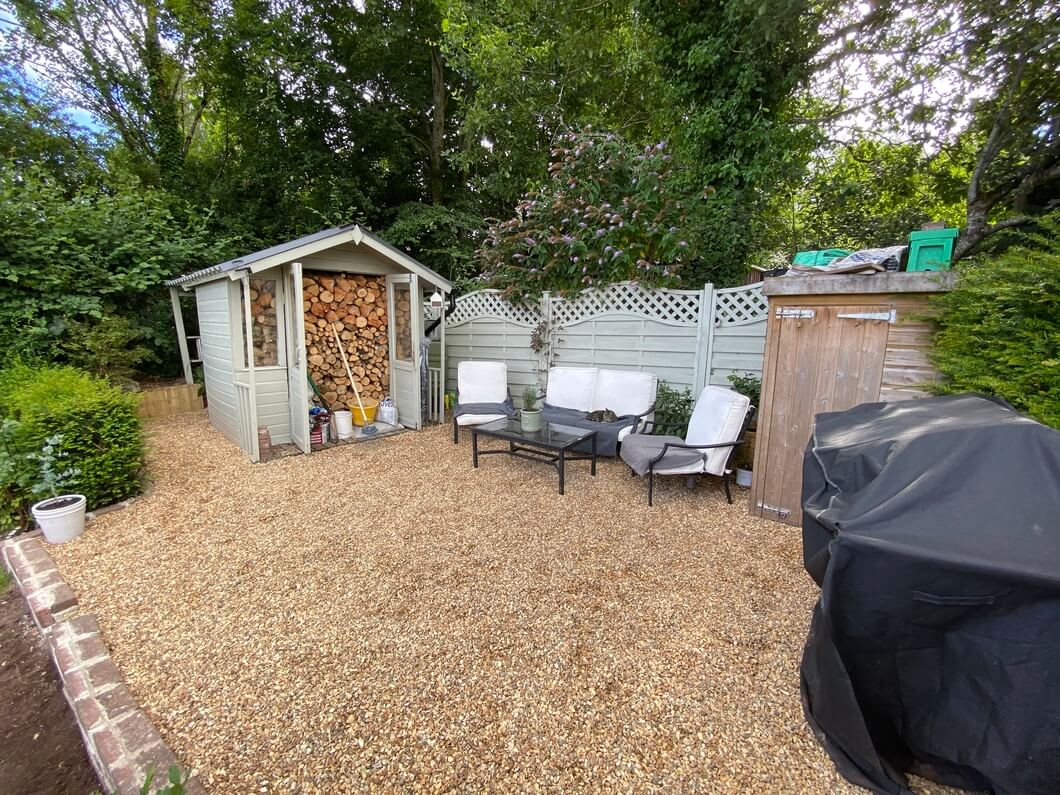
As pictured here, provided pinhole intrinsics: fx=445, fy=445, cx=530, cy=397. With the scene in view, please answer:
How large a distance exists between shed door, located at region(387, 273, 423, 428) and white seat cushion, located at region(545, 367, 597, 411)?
1667mm

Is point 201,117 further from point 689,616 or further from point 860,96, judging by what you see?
point 689,616

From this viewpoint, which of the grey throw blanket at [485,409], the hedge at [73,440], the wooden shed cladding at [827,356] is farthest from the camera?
the grey throw blanket at [485,409]

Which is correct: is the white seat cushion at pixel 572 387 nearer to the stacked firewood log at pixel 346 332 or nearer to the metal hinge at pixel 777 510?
the metal hinge at pixel 777 510

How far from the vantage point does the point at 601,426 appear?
4.33m

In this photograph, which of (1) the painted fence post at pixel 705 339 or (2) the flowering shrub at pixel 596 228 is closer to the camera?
(1) the painted fence post at pixel 705 339

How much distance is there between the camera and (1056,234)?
2051mm

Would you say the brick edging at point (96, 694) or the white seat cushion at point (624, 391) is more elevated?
the white seat cushion at point (624, 391)

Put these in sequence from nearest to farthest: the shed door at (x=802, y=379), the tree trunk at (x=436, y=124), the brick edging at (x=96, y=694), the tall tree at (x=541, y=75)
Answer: the brick edging at (x=96, y=694) → the shed door at (x=802, y=379) → the tall tree at (x=541, y=75) → the tree trunk at (x=436, y=124)

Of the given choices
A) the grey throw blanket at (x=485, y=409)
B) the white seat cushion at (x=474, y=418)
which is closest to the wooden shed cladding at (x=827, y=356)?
the grey throw blanket at (x=485, y=409)

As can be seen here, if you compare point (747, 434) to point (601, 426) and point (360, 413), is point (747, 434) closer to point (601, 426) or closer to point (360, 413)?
point (601, 426)

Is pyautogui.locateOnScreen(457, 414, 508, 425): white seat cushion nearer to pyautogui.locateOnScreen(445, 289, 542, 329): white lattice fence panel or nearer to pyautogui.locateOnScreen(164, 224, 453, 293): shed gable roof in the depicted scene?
pyautogui.locateOnScreen(445, 289, 542, 329): white lattice fence panel

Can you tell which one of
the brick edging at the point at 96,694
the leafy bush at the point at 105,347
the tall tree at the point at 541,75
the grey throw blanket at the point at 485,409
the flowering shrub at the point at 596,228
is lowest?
the brick edging at the point at 96,694

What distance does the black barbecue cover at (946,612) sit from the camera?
1060 mm

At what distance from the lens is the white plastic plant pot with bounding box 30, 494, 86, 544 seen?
278 centimetres
